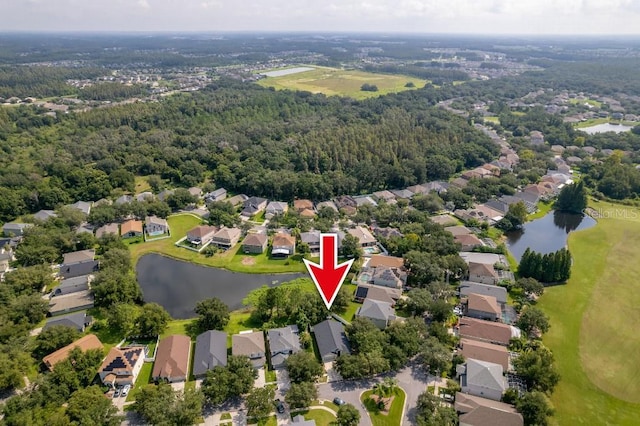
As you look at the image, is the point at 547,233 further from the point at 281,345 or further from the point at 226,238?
the point at 226,238

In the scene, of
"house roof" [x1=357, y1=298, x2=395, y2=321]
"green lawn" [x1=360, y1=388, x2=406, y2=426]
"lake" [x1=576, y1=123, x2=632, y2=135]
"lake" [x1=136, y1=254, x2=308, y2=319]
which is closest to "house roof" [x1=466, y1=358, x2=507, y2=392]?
"green lawn" [x1=360, y1=388, x2=406, y2=426]

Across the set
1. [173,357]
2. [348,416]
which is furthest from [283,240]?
[348,416]

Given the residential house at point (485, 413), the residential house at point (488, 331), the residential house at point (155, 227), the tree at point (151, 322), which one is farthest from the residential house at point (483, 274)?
the residential house at point (155, 227)

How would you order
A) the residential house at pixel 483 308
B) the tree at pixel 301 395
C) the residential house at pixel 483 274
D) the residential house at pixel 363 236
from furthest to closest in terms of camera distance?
the residential house at pixel 363 236 → the residential house at pixel 483 274 → the residential house at pixel 483 308 → the tree at pixel 301 395

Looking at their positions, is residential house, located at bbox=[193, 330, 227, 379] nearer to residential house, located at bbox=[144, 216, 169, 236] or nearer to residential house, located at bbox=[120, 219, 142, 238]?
residential house, located at bbox=[144, 216, 169, 236]

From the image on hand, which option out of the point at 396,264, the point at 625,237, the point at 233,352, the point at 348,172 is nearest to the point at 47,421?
the point at 233,352

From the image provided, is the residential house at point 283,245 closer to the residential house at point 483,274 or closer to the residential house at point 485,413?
the residential house at point 483,274
